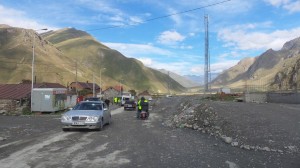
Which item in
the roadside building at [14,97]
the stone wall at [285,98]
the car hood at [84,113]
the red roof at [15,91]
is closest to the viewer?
the car hood at [84,113]

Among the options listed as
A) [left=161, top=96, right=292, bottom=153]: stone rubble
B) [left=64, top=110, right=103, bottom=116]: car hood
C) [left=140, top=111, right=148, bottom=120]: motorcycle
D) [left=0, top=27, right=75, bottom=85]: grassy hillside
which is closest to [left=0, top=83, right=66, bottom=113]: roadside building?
[left=140, top=111, right=148, bottom=120]: motorcycle

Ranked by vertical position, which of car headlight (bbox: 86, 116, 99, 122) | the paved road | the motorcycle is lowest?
the paved road

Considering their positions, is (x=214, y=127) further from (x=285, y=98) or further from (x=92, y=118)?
(x=285, y=98)

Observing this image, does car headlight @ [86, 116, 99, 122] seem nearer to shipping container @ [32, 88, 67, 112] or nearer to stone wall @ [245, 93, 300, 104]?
shipping container @ [32, 88, 67, 112]

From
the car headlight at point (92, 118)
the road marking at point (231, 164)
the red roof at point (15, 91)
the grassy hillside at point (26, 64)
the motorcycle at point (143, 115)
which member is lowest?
the road marking at point (231, 164)

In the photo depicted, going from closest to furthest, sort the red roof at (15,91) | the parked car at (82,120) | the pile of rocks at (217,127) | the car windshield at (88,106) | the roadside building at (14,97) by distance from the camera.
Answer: the pile of rocks at (217,127) < the parked car at (82,120) < the car windshield at (88,106) < the roadside building at (14,97) < the red roof at (15,91)

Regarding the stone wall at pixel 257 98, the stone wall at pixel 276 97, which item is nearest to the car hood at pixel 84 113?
the stone wall at pixel 276 97

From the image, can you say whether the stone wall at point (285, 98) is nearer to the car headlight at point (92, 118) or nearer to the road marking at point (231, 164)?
the car headlight at point (92, 118)

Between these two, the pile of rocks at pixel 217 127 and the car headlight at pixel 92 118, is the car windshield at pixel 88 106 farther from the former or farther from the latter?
the pile of rocks at pixel 217 127

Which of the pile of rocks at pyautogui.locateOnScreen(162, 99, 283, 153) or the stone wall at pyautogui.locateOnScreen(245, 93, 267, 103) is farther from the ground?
the stone wall at pyautogui.locateOnScreen(245, 93, 267, 103)

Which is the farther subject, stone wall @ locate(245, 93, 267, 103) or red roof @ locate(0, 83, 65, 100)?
stone wall @ locate(245, 93, 267, 103)

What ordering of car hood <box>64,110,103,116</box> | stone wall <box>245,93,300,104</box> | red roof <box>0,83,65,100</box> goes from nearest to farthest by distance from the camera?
car hood <box>64,110,103,116</box> → stone wall <box>245,93,300,104</box> → red roof <box>0,83,65,100</box>

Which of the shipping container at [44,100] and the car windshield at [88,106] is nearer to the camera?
the car windshield at [88,106]

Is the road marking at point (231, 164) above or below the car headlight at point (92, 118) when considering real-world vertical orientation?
below
